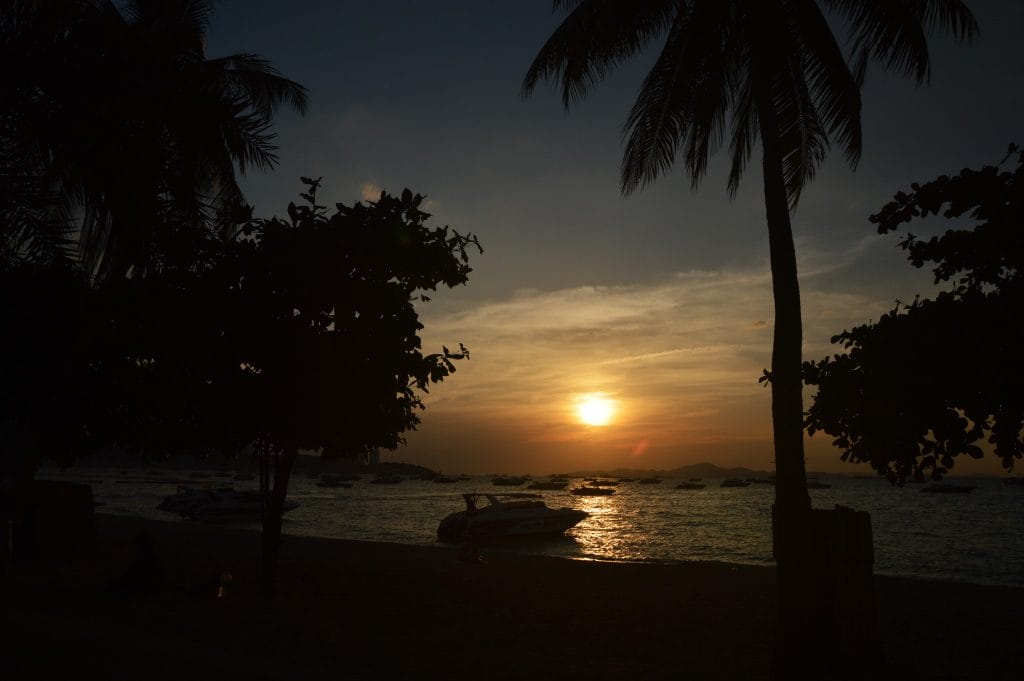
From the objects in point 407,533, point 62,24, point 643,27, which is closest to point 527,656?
point 643,27

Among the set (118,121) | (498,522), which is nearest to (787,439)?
(118,121)

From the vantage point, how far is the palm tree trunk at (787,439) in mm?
9656

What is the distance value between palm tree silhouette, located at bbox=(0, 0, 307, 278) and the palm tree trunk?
1154 cm

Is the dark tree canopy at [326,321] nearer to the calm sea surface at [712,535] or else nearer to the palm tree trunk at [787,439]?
the palm tree trunk at [787,439]

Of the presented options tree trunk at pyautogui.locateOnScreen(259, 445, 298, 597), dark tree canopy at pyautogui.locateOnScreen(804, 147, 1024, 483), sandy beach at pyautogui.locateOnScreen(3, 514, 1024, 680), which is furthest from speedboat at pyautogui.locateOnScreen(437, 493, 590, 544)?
dark tree canopy at pyautogui.locateOnScreen(804, 147, 1024, 483)

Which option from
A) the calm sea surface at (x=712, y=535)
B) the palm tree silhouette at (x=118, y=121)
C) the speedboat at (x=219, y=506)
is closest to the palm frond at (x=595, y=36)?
the palm tree silhouette at (x=118, y=121)

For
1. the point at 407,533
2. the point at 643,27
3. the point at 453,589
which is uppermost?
the point at 643,27

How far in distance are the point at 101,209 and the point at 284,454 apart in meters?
6.46

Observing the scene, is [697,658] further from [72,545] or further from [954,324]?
[72,545]

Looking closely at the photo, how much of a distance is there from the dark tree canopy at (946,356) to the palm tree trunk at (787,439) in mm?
1793

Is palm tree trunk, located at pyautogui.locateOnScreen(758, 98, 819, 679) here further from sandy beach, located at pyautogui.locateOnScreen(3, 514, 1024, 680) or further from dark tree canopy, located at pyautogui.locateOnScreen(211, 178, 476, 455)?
dark tree canopy, located at pyautogui.locateOnScreen(211, 178, 476, 455)

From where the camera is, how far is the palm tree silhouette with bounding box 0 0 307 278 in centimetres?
1315

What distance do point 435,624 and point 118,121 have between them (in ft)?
38.5

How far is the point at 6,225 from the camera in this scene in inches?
497
